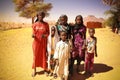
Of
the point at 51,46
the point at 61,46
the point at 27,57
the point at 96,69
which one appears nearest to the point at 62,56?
the point at 61,46

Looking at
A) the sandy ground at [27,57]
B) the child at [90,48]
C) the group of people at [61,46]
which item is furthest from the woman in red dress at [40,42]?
the child at [90,48]

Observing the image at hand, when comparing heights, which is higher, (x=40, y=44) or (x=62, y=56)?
(x=40, y=44)

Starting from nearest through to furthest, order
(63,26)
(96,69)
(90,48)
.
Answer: (63,26) < (90,48) < (96,69)

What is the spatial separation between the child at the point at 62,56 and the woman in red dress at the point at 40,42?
1.37 ft

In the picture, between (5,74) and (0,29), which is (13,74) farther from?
(0,29)

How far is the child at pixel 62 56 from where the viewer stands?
179 inches

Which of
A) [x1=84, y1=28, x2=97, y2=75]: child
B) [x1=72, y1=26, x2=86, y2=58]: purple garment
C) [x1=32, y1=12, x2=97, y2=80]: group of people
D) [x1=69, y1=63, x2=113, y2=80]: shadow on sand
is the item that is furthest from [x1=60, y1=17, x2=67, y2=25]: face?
[x1=69, y1=63, x2=113, y2=80]: shadow on sand

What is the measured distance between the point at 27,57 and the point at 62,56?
1.55 m

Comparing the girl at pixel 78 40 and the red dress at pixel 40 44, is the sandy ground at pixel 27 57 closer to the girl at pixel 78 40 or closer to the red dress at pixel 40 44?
the red dress at pixel 40 44

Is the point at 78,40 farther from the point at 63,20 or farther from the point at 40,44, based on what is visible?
the point at 40,44

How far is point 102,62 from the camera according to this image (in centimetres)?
591

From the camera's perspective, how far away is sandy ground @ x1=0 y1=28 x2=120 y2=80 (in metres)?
5.16

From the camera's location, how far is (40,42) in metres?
4.93

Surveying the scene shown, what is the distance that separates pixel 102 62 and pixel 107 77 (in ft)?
2.52
